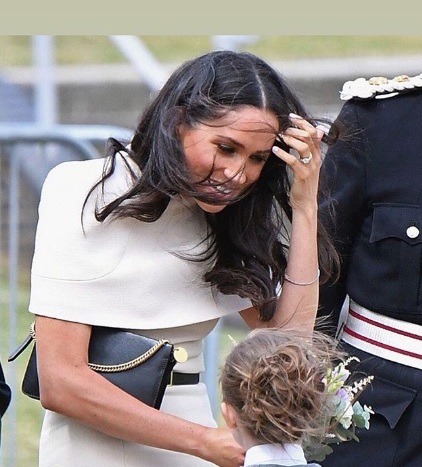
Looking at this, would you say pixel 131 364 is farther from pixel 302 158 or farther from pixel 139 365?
pixel 302 158

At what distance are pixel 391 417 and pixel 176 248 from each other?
0.66m

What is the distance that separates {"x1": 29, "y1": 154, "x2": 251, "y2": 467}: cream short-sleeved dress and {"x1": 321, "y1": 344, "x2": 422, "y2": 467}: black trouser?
0.41m

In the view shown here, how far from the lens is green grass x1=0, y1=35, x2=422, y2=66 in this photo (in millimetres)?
11953

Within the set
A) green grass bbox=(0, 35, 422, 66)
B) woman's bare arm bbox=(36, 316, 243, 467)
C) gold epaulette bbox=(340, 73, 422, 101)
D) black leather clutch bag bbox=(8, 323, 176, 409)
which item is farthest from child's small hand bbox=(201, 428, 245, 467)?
green grass bbox=(0, 35, 422, 66)

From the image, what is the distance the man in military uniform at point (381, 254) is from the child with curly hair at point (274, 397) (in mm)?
552

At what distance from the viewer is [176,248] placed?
8.96 feet

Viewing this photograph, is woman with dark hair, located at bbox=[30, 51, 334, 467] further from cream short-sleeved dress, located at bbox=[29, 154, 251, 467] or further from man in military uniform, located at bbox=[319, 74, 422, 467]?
man in military uniform, located at bbox=[319, 74, 422, 467]

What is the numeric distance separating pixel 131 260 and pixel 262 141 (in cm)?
37

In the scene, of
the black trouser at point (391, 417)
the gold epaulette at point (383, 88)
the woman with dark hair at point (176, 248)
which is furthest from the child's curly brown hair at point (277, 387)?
the gold epaulette at point (383, 88)

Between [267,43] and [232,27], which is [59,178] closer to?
[232,27]

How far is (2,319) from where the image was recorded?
5.41 m

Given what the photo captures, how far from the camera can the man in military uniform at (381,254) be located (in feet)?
9.67

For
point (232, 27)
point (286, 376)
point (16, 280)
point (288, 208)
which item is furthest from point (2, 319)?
point (286, 376)

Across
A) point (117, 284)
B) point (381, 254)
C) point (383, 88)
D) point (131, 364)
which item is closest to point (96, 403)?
point (131, 364)
